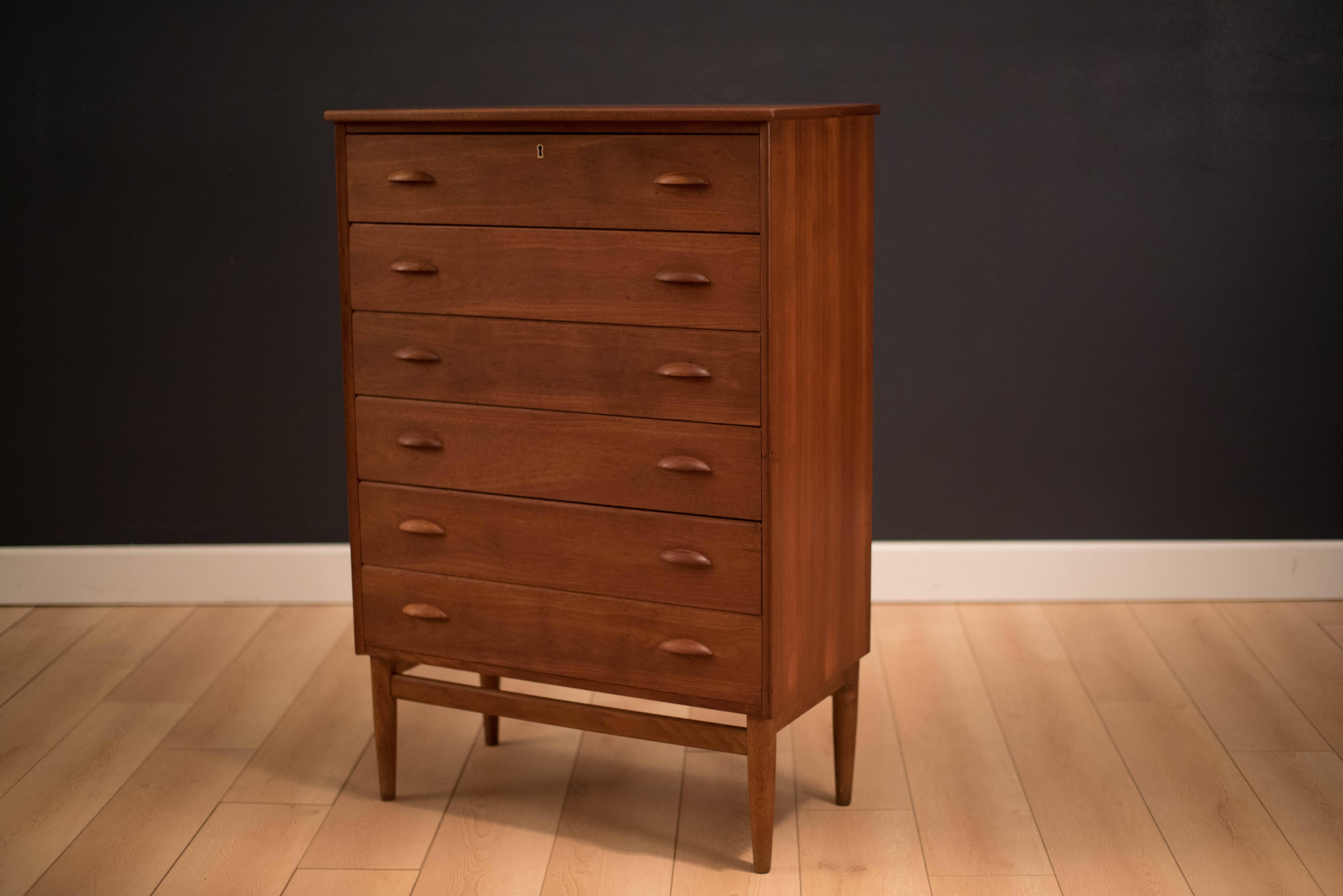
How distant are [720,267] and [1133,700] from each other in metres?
1.28

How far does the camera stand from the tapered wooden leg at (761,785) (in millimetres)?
1911

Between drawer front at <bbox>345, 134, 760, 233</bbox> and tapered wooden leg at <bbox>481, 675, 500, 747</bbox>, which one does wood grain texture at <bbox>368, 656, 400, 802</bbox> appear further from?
drawer front at <bbox>345, 134, 760, 233</bbox>

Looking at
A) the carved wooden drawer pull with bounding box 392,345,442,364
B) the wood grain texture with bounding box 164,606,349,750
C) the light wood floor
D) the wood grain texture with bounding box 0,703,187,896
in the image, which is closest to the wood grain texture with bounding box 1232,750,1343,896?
the light wood floor

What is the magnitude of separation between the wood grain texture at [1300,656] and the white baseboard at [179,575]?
1.93 m

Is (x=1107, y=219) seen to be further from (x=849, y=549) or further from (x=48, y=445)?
(x=48, y=445)

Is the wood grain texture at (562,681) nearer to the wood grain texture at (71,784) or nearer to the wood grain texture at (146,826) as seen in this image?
the wood grain texture at (146,826)

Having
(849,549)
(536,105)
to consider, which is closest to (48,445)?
(536,105)

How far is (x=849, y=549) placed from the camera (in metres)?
2.07

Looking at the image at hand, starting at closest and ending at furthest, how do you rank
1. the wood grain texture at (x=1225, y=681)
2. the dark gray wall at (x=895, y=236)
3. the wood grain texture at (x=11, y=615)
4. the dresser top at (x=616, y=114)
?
the dresser top at (x=616, y=114)
the wood grain texture at (x=1225, y=681)
the dark gray wall at (x=895, y=236)
the wood grain texture at (x=11, y=615)

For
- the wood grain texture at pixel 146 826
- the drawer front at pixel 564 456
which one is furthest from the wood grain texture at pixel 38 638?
the drawer front at pixel 564 456

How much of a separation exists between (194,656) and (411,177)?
1.32 m

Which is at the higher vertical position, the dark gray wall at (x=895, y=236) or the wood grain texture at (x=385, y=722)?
the dark gray wall at (x=895, y=236)

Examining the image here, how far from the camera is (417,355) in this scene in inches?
78.7

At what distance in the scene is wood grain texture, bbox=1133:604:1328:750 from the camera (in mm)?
2359
